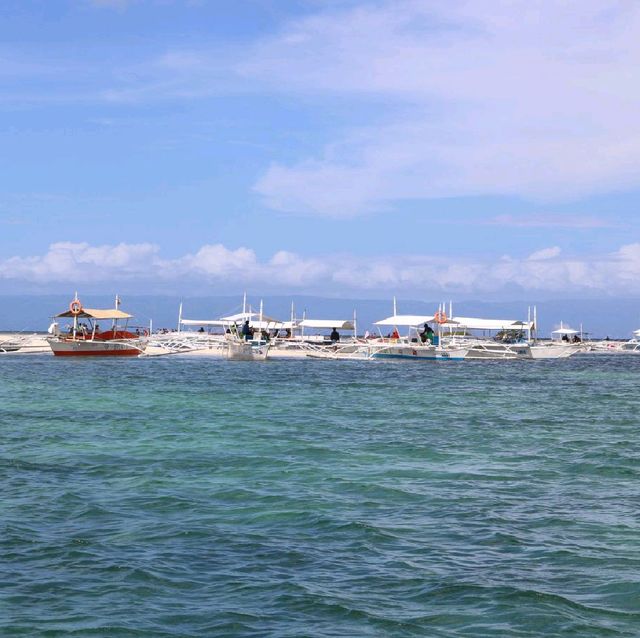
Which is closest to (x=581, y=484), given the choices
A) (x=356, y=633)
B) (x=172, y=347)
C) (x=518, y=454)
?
(x=518, y=454)

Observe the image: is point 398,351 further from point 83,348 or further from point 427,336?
point 83,348

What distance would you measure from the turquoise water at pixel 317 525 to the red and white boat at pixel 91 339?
166 ft

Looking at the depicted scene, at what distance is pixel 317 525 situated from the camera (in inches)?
586

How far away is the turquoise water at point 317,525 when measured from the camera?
34.8 feet

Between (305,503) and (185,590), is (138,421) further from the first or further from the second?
(185,590)

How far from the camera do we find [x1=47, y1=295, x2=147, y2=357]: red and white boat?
83625mm

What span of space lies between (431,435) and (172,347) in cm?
7274

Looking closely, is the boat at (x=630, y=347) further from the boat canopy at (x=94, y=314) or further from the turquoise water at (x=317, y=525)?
the turquoise water at (x=317, y=525)

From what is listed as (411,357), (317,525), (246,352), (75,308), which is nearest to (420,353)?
(411,357)

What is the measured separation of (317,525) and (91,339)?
239ft

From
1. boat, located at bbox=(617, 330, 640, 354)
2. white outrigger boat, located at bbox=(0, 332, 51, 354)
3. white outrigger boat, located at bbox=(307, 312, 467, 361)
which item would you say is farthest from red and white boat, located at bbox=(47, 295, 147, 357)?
boat, located at bbox=(617, 330, 640, 354)

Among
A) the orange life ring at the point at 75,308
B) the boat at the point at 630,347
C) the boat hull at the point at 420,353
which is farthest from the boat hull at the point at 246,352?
the boat at the point at 630,347

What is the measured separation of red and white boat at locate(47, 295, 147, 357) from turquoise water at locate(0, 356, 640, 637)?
50.5m

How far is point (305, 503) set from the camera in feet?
54.9
